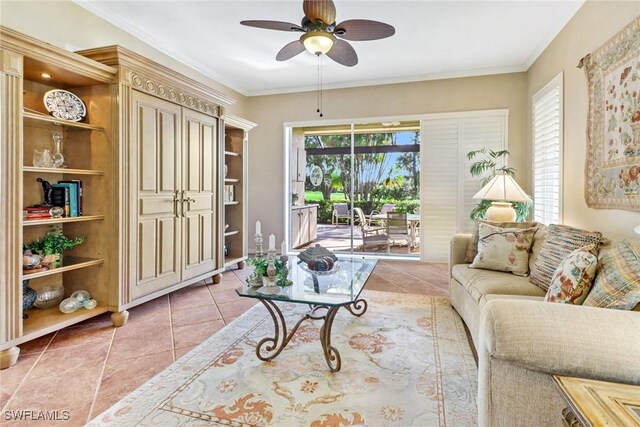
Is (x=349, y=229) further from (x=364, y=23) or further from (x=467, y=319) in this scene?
(x=364, y=23)

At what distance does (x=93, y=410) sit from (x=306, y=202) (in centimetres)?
478

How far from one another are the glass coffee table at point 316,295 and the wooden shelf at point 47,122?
181cm

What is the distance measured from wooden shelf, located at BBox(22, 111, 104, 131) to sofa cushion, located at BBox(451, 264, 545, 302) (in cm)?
320

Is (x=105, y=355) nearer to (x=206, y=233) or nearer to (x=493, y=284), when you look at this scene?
(x=206, y=233)

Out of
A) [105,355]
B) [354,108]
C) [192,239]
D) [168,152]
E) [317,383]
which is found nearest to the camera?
[317,383]

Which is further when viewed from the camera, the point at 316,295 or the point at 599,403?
the point at 316,295

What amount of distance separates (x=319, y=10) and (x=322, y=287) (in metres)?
1.95

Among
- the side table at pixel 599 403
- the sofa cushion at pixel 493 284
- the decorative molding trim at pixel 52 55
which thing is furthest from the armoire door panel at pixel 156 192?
the side table at pixel 599 403

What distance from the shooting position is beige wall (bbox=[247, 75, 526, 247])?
4711mm

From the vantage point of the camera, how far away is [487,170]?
4820mm

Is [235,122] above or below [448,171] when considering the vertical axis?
above

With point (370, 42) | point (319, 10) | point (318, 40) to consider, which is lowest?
point (318, 40)

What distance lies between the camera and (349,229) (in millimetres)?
5781

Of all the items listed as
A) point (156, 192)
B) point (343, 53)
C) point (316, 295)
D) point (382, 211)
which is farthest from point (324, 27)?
point (382, 211)
